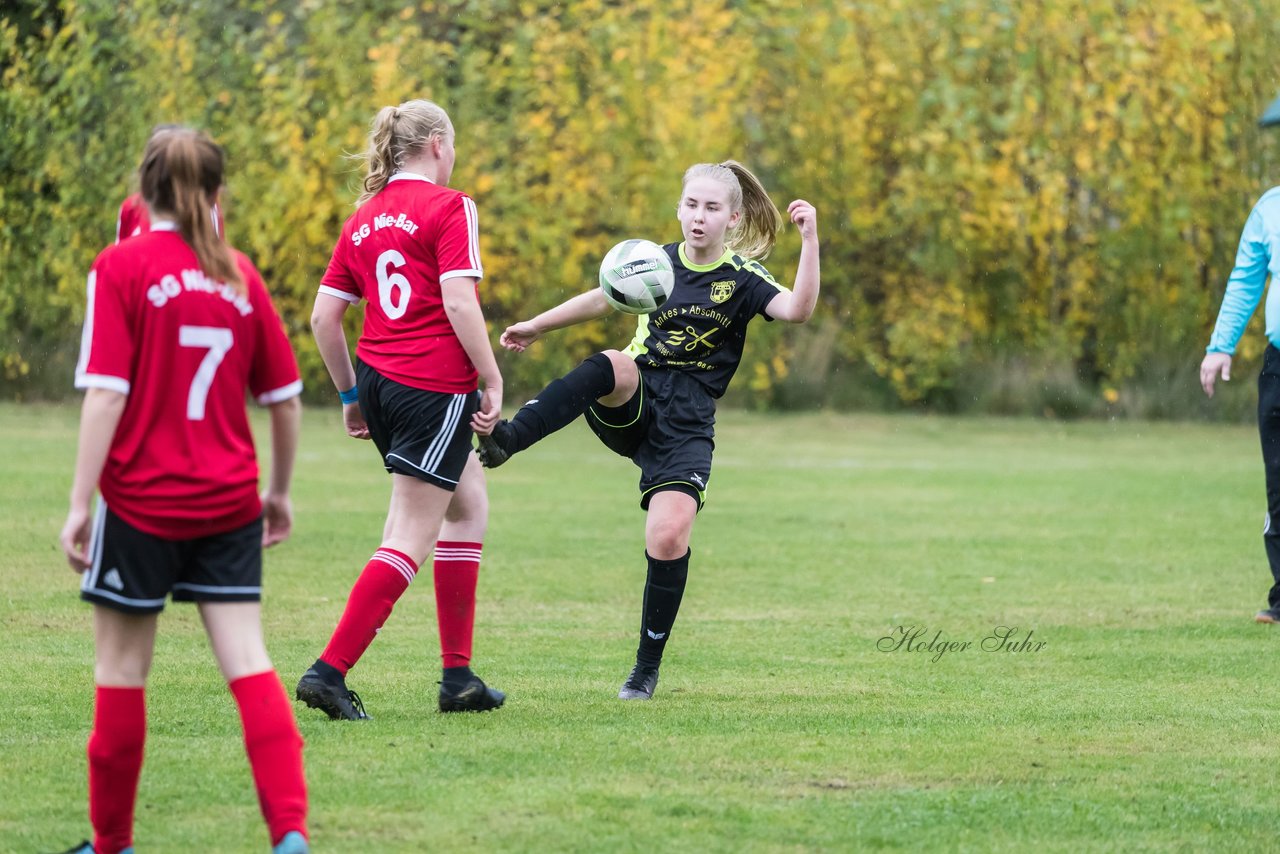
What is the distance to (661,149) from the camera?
19547 millimetres

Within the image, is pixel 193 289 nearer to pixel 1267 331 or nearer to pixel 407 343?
pixel 407 343

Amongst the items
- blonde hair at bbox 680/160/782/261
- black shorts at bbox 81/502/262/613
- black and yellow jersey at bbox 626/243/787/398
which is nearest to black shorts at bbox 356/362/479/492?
black and yellow jersey at bbox 626/243/787/398

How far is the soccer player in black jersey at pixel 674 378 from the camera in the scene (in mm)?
5812

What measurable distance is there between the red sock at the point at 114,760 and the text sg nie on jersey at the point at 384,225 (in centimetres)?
189

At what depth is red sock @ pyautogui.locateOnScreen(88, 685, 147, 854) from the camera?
3.68 meters

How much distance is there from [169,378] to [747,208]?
3089 mm

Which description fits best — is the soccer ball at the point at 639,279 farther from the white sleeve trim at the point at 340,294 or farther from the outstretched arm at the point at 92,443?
the outstretched arm at the point at 92,443

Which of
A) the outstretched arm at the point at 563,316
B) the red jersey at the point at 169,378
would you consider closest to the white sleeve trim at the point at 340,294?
the outstretched arm at the point at 563,316

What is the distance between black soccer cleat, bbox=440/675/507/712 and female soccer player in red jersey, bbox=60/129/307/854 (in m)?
1.76

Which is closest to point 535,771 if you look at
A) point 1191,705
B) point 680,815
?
point 680,815

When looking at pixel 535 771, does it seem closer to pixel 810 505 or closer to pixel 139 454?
pixel 139 454

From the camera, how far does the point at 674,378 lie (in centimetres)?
600

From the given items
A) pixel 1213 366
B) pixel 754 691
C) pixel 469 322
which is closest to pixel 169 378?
pixel 469 322

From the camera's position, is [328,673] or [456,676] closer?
[328,673]
